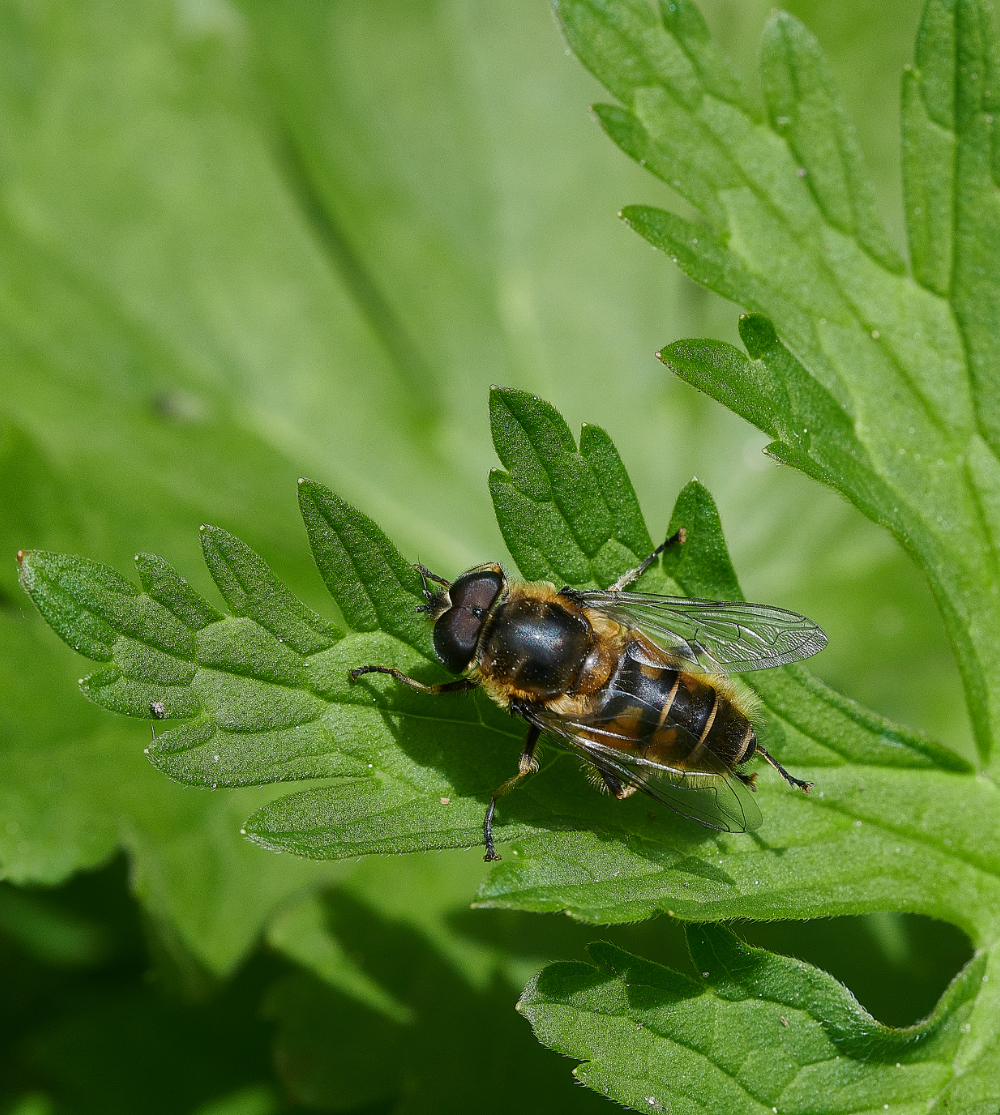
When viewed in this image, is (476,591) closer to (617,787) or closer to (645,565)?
(645,565)

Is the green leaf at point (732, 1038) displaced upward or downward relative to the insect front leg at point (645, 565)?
downward

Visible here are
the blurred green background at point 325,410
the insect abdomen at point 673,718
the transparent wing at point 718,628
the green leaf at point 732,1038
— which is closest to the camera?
the green leaf at point 732,1038

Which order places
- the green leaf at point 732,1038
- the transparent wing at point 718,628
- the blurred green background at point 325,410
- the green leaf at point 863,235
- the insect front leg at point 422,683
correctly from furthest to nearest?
the blurred green background at point 325,410, the green leaf at point 863,235, the transparent wing at point 718,628, the insect front leg at point 422,683, the green leaf at point 732,1038

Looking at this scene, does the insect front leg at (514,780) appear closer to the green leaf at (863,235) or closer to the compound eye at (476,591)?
the compound eye at (476,591)

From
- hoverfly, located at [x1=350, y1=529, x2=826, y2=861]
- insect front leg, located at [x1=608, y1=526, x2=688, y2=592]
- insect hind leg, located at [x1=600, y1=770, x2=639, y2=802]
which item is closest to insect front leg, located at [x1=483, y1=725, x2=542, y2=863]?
hoverfly, located at [x1=350, y1=529, x2=826, y2=861]

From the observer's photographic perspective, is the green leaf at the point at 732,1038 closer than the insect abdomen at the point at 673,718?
Yes

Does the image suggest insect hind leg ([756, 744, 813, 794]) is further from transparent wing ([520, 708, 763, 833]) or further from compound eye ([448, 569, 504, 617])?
compound eye ([448, 569, 504, 617])

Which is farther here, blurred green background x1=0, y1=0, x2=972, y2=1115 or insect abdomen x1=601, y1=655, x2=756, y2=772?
blurred green background x1=0, y1=0, x2=972, y2=1115

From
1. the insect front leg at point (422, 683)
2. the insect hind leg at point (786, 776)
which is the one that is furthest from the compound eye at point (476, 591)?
the insect hind leg at point (786, 776)
